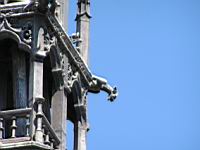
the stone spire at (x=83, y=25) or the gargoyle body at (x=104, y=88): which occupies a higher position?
the stone spire at (x=83, y=25)

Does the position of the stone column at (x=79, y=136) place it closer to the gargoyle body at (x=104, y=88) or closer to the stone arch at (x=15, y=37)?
the gargoyle body at (x=104, y=88)

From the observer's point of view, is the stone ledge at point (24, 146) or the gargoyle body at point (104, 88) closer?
the stone ledge at point (24, 146)

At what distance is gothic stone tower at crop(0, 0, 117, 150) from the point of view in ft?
167

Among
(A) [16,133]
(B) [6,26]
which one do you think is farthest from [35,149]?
(B) [6,26]

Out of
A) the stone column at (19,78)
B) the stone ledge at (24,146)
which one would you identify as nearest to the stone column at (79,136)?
the stone column at (19,78)

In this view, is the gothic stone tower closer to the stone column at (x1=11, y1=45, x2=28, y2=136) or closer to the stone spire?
the stone column at (x1=11, y1=45, x2=28, y2=136)

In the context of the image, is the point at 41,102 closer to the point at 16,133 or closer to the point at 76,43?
the point at 16,133

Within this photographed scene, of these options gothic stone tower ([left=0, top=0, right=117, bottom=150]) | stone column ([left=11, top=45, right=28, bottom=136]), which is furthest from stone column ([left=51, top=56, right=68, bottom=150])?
stone column ([left=11, top=45, right=28, bottom=136])

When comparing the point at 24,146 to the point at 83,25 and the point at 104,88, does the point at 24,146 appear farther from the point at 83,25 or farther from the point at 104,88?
the point at 83,25

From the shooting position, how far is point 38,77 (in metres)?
51.6

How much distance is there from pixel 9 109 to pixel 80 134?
3520 millimetres

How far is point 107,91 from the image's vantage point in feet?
Answer: 186

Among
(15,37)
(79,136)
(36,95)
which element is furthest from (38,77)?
(79,136)

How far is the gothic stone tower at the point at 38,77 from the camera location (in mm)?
51000
